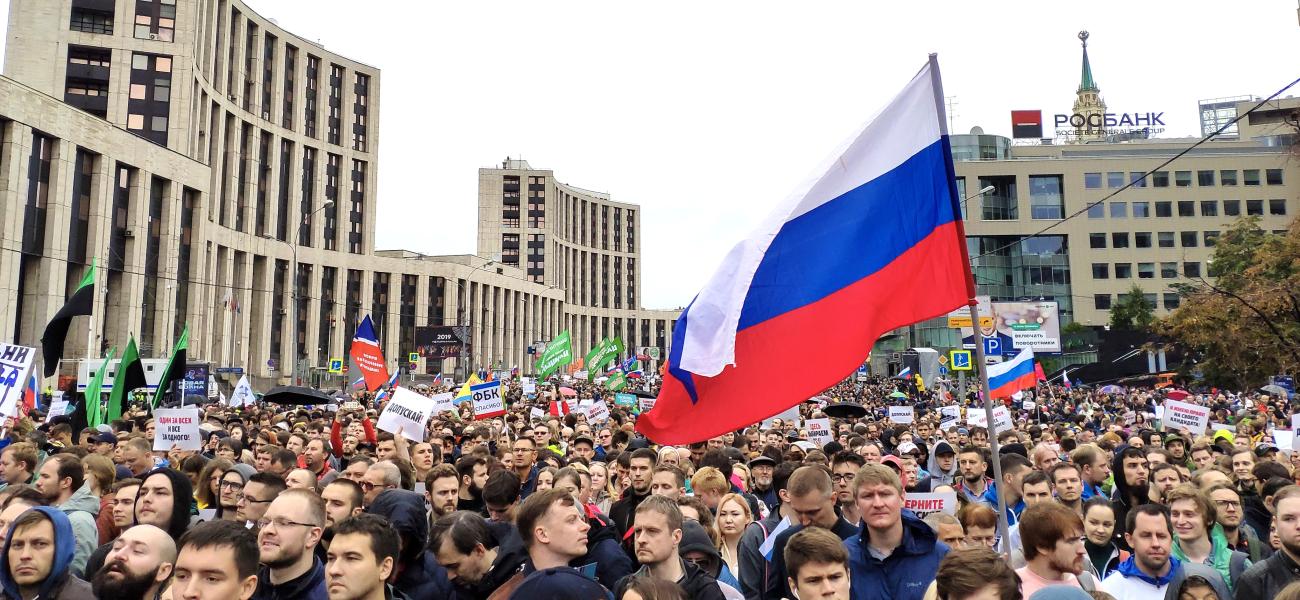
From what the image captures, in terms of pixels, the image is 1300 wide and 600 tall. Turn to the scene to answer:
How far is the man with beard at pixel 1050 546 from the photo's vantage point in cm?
434

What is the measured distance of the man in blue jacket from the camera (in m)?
4.53

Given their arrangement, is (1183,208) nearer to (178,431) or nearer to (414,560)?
(178,431)

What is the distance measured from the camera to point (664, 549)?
15.0ft

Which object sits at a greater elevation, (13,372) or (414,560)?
(13,372)

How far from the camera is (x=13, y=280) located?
35938mm

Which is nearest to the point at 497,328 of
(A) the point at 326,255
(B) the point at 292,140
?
(A) the point at 326,255

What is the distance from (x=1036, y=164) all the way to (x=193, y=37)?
61502mm

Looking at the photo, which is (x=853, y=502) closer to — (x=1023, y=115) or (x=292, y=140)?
(x=292, y=140)

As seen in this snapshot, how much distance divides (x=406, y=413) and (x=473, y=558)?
19.9 feet

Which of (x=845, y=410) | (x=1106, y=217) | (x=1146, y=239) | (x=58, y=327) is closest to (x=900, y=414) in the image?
(x=845, y=410)

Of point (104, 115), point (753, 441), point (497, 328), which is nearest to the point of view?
point (753, 441)

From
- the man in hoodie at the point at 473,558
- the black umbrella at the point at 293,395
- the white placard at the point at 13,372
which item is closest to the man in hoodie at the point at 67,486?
the man in hoodie at the point at 473,558

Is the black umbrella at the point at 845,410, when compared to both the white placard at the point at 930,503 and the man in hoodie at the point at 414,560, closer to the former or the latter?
the white placard at the point at 930,503

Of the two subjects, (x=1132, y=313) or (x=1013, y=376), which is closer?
(x=1013, y=376)
